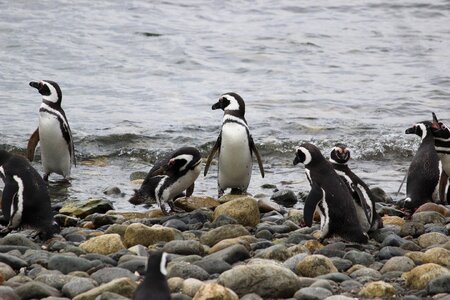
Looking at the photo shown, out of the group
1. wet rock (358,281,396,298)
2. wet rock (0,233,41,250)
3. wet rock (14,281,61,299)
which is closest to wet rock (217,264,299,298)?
wet rock (358,281,396,298)

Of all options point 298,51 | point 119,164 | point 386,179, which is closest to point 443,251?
point 386,179

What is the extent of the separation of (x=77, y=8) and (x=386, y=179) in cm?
1245

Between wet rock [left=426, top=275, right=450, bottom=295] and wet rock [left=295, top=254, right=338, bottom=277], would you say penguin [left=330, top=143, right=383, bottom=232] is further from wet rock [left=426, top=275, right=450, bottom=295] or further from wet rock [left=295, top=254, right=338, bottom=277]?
wet rock [left=426, top=275, right=450, bottom=295]

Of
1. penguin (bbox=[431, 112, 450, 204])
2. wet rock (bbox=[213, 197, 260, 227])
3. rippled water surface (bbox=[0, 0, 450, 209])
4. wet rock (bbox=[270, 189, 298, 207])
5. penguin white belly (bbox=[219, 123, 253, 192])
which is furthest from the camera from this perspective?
rippled water surface (bbox=[0, 0, 450, 209])

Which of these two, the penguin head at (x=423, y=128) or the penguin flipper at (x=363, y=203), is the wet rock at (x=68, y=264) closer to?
the penguin flipper at (x=363, y=203)

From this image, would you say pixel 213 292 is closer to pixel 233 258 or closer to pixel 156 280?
pixel 156 280

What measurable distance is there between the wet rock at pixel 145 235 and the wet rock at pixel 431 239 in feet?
5.98

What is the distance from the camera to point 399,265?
20.6 ft

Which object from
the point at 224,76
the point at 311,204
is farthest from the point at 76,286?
the point at 224,76

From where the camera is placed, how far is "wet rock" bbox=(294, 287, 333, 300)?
555 centimetres

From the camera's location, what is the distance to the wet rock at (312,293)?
18.2 ft

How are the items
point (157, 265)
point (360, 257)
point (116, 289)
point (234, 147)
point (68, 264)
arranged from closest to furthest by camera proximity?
point (157, 265) < point (116, 289) < point (68, 264) < point (360, 257) < point (234, 147)

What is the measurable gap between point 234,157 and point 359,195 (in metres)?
2.56

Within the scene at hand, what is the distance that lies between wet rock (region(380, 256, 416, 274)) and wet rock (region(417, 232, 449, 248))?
0.76 m
